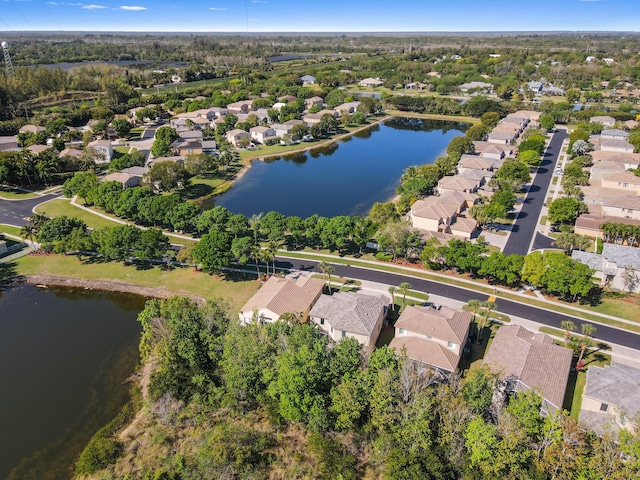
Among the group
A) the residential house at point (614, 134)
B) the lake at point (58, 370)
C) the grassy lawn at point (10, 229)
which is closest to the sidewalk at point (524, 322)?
the lake at point (58, 370)

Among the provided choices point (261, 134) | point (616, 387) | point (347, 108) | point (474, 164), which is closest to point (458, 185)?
point (474, 164)

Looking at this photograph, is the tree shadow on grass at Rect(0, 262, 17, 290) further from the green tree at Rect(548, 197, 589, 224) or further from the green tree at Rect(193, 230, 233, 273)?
the green tree at Rect(548, 197, 589, 224)

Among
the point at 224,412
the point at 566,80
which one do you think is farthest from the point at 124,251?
the point at 566,80

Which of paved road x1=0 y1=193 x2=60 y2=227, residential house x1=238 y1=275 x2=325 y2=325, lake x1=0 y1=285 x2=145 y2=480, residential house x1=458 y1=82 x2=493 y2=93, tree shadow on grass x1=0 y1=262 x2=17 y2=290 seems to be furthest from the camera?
residential house x1=458 y1=82 x2=493 y2=93

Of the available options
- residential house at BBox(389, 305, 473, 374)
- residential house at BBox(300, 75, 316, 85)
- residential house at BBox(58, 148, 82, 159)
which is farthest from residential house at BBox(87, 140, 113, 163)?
residential house at BBox(300, 75, 316, 85)

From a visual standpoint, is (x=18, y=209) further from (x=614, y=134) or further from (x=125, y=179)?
(x=614, y=134)

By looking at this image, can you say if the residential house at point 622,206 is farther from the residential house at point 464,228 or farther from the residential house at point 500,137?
the residential house at point 500,137
